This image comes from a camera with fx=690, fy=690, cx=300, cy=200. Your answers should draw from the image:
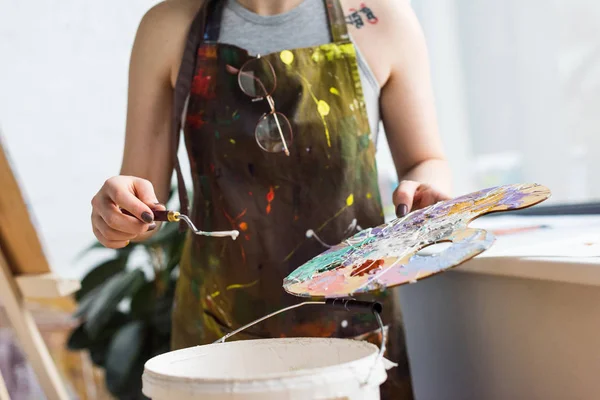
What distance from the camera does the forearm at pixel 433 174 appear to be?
36.4 inches

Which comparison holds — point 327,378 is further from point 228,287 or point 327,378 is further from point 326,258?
point 228,287

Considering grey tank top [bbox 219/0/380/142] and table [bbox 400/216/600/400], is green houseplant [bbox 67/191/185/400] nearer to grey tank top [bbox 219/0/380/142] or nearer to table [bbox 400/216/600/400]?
table [bbox 400/216/600/400]

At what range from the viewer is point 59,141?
197cm

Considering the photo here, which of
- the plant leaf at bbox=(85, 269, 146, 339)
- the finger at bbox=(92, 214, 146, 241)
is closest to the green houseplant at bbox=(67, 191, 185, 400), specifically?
the plant leaf at bbox=(85, 269, 146, 339)

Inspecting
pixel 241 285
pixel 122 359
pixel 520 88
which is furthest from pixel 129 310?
pixel 520 88

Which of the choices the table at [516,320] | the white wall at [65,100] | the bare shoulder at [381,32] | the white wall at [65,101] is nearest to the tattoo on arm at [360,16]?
the bare shoulder at [381,32]

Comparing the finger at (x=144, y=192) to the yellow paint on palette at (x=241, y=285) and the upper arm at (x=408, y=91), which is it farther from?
the upper arm at (x=408, y=91)

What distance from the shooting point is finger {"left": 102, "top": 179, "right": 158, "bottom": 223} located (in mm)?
697

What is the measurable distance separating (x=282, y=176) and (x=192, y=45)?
22 cm

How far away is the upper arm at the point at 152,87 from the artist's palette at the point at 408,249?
1.16ft

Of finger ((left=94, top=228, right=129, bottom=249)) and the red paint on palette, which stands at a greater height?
finger ((left=94, top=228, right=129, bottom=249))

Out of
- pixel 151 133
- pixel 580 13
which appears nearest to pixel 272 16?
pixel 151 133

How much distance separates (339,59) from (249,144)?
168 mm

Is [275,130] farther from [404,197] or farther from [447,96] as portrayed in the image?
[447,96]
